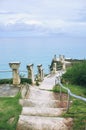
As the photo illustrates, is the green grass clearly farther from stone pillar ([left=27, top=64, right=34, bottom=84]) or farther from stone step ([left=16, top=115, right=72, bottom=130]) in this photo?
stone pillar ([left=27, top=64, right=34, bottom=84])

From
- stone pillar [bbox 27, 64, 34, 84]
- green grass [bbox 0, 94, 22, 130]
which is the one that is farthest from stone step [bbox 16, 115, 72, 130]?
stone pillar [bbox 27, 64, 34, 84]

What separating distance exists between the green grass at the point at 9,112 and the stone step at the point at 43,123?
19.8 inches

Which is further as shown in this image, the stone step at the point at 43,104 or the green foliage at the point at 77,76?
the green foliage at the point at 77,76

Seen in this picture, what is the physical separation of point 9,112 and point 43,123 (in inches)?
103

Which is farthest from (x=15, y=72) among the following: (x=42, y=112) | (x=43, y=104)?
(x=42, y=112)

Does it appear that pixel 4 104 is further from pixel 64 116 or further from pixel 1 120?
pixel 64 116

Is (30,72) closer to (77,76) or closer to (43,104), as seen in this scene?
(77,76)

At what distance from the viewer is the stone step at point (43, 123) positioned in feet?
40.7

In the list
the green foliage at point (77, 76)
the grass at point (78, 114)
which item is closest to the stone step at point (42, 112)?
the grass at point (78, 114)

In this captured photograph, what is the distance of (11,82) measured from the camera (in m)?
23.9

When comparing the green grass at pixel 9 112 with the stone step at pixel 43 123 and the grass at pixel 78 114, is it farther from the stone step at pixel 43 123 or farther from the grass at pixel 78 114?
the grass at pixel 78 114

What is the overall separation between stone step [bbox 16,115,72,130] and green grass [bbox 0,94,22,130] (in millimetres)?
502

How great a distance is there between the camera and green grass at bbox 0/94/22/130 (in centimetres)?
1334

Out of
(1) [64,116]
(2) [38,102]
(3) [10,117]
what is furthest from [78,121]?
(2) [38,102]
